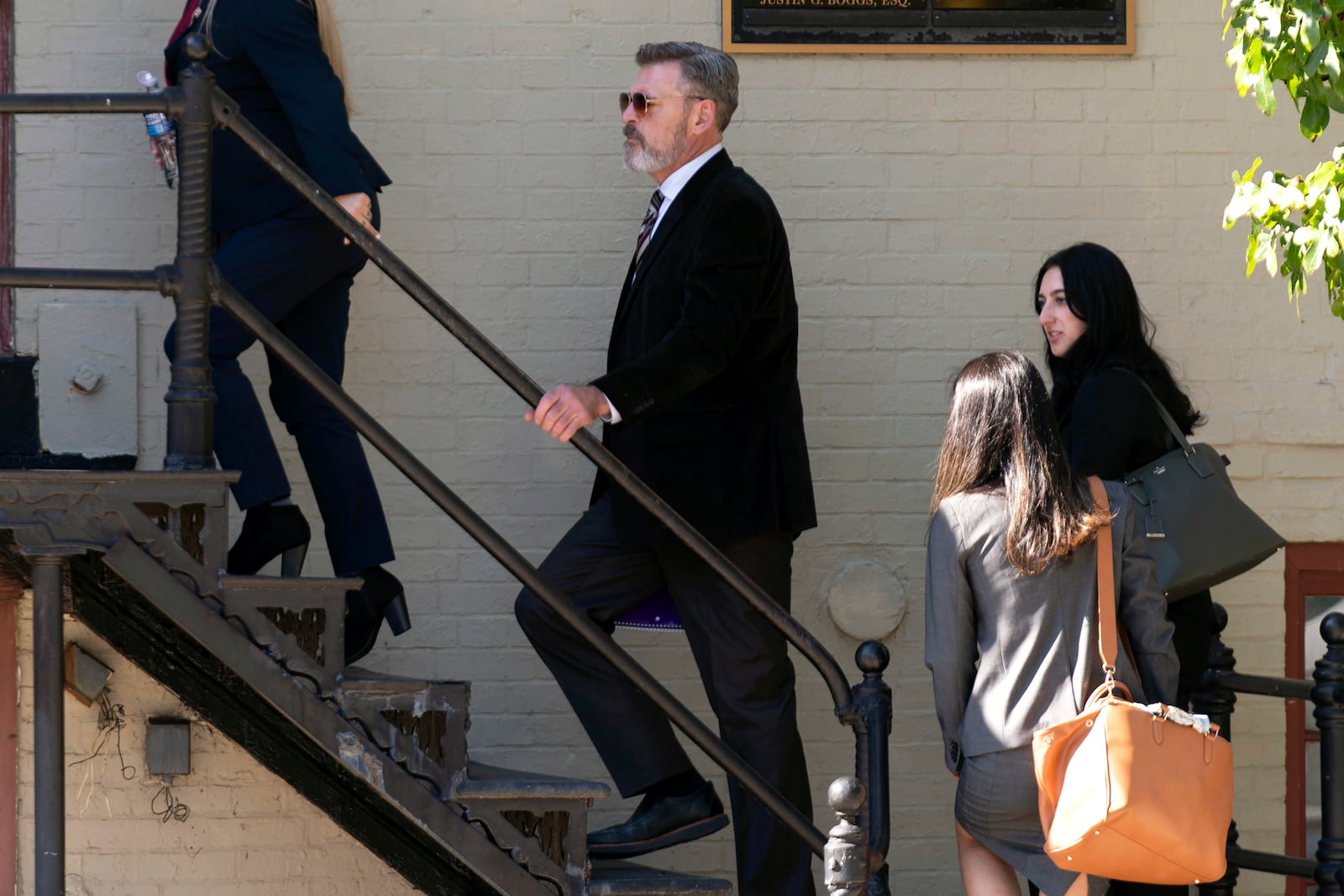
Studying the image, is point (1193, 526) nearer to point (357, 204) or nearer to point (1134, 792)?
point (1134, 792)

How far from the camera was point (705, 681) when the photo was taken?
3996mm

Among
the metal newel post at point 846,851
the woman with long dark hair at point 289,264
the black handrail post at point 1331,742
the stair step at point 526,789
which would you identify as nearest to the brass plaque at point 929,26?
the woman with long dark hair at point 289,264

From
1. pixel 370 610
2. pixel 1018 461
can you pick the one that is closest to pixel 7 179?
pixel 370 610

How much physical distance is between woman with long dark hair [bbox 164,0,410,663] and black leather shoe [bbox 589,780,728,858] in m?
0.79

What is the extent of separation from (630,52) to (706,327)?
5.36ft

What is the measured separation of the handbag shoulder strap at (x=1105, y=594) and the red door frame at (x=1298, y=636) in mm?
2158

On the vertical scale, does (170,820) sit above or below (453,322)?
below

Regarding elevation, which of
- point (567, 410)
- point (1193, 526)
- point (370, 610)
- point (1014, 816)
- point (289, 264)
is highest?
point (289, 264)

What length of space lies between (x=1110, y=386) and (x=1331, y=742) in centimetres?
111

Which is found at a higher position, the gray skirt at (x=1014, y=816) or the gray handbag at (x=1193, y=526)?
the gray handbag at (x=1193, y=526)

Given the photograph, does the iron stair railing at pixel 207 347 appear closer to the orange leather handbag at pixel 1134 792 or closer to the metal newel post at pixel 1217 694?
the orange leather handbag at pixel 1134 792

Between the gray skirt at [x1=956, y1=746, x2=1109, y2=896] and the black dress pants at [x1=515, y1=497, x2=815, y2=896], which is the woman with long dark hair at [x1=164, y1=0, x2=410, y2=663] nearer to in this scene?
the black dress pants at [x1=515, y1=497, x2=815, y2=896]

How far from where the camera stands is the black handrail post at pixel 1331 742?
4.05 m

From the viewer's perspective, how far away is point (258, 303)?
4.05m
